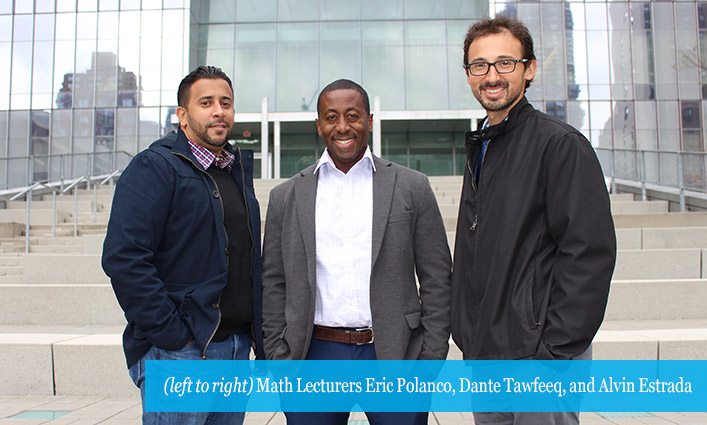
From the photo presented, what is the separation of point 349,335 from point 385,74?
21075mm

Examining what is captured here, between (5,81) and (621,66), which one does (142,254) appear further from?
(5,81)

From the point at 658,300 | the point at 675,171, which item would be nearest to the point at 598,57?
the point at 675,171

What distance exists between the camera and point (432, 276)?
2.58 meters

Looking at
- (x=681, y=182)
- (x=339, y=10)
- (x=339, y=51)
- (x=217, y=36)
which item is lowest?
(x=681, y=182)

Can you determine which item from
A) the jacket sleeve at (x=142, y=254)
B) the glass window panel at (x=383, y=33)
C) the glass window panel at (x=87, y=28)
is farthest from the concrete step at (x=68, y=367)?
the glass window panel at (x=87, y=28)

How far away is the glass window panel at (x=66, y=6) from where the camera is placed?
75.7 ft

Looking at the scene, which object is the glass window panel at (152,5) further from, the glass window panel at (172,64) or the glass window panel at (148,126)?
the glass window panel at (148,126)

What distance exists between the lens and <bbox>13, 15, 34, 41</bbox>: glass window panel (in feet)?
75.8

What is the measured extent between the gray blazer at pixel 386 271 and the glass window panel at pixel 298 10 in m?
22.4

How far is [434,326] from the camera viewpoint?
2514 millimetres

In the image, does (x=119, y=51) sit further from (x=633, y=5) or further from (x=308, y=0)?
(x=633, y=5)

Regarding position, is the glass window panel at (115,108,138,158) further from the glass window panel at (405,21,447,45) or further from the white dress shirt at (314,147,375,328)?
the white dress shirt at (314,147,375,328)

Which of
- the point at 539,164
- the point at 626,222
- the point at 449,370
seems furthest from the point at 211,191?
the point at 626,222

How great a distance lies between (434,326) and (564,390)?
65 centimetres
